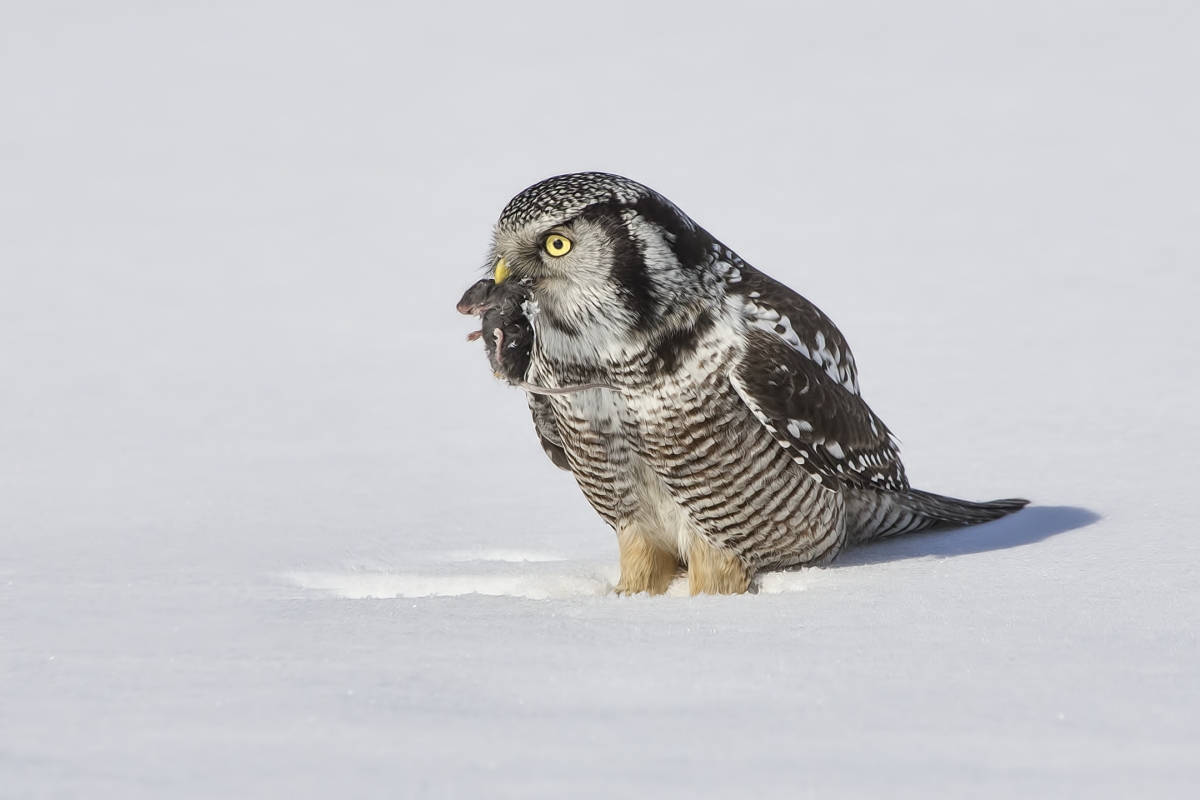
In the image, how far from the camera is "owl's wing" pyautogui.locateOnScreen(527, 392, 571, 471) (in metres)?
4.34

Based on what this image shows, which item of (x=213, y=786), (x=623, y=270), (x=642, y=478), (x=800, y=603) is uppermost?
(x=623, y=270)

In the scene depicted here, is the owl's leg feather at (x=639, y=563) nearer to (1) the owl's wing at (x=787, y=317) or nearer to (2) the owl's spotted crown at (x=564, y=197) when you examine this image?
(1) the owl's wing at (x=787, y=317)

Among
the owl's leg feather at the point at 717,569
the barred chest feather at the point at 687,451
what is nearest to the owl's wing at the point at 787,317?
the barred chest feather at the point at 687,451

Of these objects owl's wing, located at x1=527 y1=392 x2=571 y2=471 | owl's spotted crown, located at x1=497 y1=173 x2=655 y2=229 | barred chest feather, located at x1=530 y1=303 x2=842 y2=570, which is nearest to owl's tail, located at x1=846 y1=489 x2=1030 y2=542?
barred chest feather, located at x1=530 y1=303 x2=842 y2=570

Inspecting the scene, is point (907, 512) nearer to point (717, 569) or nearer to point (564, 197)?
point (717, 569)

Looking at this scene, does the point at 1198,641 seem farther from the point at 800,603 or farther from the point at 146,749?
the point at 146,749

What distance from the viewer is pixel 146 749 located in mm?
2326

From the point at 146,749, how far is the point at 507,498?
3.21m

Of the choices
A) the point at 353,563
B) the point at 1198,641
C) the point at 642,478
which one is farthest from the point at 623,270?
the point at 1198,641

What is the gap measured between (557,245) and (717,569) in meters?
1.29

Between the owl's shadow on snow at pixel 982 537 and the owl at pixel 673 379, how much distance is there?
0.22 metres

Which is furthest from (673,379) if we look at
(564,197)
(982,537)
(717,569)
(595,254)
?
(982,537)

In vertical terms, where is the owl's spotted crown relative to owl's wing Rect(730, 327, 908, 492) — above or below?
above

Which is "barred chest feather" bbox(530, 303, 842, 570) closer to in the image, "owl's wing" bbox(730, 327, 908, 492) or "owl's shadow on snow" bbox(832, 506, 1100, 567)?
"owl's wing" bbox(730, 327, 908, 492)
